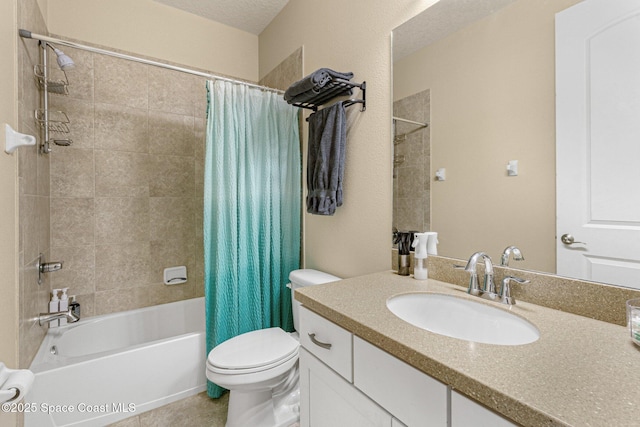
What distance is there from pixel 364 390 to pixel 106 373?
4.94 feet

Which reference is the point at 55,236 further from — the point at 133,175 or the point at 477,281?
the point at 477,281

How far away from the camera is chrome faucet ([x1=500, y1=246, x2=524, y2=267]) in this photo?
0.94m

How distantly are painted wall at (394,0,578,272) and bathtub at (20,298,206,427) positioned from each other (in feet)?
5.41

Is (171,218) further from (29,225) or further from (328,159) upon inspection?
(328,159)

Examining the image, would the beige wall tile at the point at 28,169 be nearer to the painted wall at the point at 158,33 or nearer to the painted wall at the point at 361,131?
the painted wall at the point at 158,33

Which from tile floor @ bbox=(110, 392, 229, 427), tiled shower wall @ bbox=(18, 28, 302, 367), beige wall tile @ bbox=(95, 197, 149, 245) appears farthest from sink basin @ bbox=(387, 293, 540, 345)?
beige wall tile @ bbox=(95, 197, 149, 245)

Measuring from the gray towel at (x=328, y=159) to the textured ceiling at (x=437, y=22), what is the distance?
41 centimetres

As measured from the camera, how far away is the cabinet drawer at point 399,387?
0.58 meters

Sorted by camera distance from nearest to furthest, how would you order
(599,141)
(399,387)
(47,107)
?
(399,387) → (599,141) → (47,107)

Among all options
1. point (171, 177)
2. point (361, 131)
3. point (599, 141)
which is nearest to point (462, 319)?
point (599, 141)

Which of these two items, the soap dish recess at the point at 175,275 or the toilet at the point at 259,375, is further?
the soap dish recess at the point at 175,275

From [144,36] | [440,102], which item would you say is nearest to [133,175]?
[144,36]

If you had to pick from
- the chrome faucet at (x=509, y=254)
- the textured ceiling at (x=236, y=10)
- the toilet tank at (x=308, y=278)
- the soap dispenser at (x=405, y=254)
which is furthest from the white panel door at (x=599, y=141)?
the textured ceiling at (x=236, y=10)

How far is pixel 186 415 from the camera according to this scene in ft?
5.29
